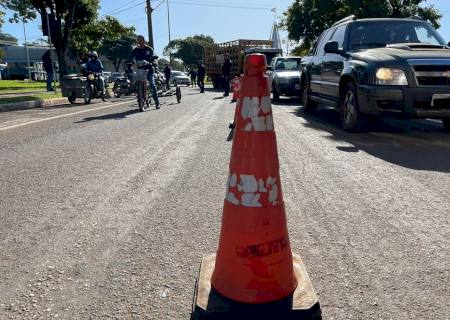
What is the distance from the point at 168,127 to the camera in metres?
7.70

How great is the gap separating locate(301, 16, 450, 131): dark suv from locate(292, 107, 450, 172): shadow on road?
0.35 metres

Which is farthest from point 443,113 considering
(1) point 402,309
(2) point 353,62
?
(1) point 402,309

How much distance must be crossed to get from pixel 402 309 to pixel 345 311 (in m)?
0.27

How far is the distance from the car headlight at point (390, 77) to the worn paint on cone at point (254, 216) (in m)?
4.49

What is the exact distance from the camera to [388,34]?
7.48m

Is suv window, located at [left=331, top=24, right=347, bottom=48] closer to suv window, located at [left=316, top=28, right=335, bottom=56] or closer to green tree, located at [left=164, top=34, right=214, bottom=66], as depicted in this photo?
suv window, located at [left=316, top=28, right=335, bottom=56]

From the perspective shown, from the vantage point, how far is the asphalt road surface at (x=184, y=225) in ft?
6.47

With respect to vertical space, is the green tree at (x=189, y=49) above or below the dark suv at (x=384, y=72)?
above

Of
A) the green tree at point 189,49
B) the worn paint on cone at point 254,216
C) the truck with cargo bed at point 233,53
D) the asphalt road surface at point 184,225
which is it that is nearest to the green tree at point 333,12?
the truck with cargo bed at point 233,53

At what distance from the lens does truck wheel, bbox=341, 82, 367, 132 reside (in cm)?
648

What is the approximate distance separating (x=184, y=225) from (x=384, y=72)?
4.33 meters

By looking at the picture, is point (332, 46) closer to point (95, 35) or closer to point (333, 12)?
point (333, 12)

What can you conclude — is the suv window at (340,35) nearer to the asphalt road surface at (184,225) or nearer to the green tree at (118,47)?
the asphalt road surface at (184,225)

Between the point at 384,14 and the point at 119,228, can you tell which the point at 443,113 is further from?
the point at 384,14
